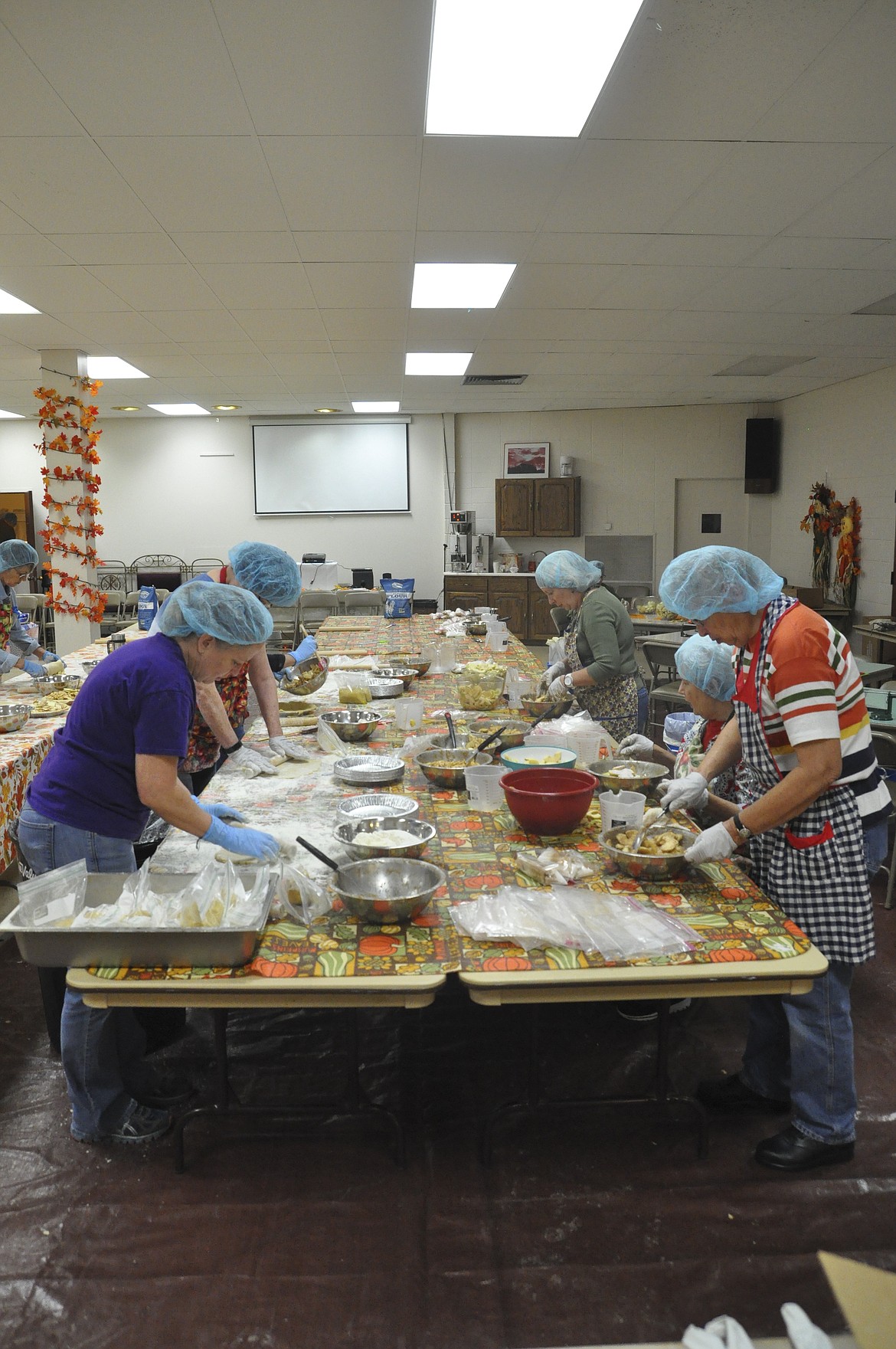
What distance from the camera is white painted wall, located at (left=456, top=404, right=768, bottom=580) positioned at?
11.8m

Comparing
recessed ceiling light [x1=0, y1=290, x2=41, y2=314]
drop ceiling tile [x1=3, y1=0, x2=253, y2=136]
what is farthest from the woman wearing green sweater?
recessed ceiling light [x1=0, y1=290, x2=41, y2=314]

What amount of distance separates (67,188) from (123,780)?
11.2 feet

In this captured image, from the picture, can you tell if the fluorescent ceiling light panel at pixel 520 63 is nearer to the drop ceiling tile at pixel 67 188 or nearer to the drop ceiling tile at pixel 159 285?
the drop ceiling tile at pixel 67 188

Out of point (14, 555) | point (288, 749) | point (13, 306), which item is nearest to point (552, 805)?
point (288, 749)

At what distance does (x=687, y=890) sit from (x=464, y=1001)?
1.32 metres

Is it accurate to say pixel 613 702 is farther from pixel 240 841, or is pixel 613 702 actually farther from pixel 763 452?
pixel 763 452

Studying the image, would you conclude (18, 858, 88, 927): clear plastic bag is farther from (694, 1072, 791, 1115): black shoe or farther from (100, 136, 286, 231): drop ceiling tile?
(100, 136, 286, 231): drop ceiling tile

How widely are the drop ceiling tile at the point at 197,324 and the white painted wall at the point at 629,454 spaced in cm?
540

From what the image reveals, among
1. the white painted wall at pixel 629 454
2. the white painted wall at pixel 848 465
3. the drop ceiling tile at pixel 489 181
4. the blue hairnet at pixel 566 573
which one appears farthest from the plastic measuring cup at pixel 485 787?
the white painted wall at pixel 629 454

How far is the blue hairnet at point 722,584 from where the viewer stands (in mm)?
2186

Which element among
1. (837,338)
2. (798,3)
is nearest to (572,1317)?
(798,3)

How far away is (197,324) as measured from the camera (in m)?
6.82

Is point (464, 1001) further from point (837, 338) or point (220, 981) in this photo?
point (837, 338)

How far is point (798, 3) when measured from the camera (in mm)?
2840
